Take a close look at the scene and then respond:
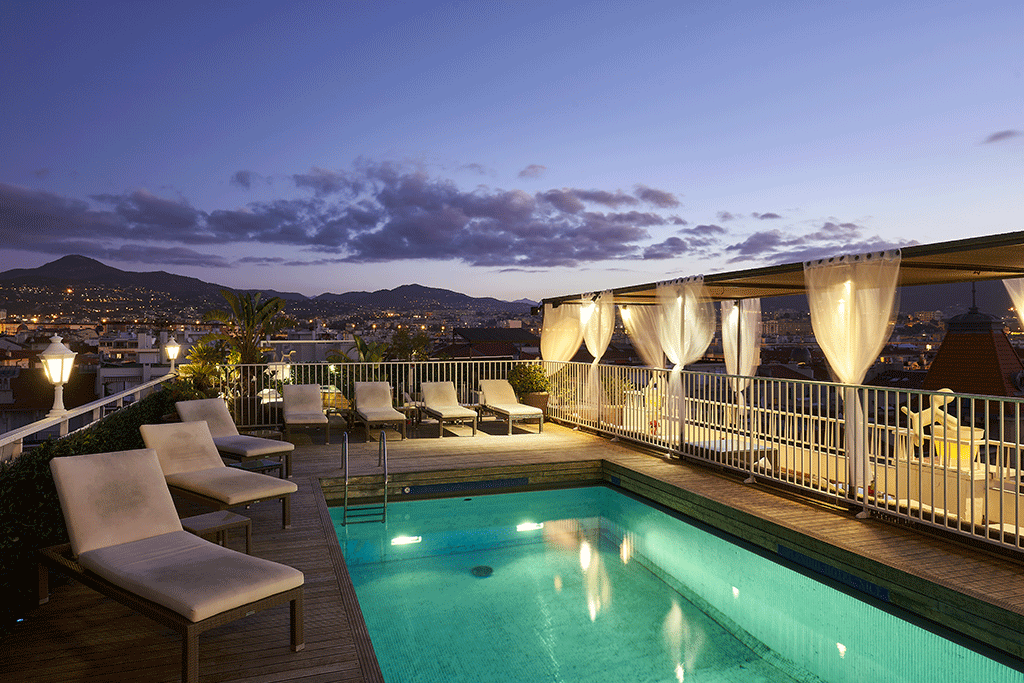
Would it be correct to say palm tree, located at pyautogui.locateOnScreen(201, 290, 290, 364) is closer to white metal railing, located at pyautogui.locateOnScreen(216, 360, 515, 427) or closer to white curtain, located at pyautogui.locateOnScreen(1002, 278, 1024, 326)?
white metal railing, located at pyautogui.locateOnScreen(216, 360, 515, 427)

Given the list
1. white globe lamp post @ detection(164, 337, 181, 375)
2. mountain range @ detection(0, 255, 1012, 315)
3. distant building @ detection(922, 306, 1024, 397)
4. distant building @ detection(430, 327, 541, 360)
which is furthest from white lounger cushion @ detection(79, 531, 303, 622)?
mountain range @ detection(0, 255, 1012, 315)

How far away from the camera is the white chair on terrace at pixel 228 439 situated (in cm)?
573

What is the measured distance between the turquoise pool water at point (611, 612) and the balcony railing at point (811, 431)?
1.01m

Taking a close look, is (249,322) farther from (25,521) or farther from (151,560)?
(151,560)

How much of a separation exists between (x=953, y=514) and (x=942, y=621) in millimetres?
1229

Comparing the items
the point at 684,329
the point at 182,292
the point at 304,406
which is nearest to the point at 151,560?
the point at 304,406

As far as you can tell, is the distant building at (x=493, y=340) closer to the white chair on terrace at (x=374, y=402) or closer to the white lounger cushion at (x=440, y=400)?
the white lounger cushion at (x=440, y=400)

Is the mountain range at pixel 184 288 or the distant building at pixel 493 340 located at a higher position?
the mountain range at pixel 184 288

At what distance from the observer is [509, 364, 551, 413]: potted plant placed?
1038cm

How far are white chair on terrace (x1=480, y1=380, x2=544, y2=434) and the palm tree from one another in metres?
3.91

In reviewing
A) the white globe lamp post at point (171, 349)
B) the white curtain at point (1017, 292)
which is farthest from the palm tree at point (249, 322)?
the white curtain at point (1017, 292)

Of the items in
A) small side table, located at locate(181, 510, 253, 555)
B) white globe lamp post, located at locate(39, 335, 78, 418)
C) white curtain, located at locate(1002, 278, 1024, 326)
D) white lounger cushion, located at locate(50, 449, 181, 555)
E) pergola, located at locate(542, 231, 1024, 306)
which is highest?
pergola, located at locate(542, 231, 1024, 306)

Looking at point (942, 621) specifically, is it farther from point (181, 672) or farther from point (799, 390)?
point (181, 672)

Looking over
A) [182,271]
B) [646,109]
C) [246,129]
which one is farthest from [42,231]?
[646,109]
